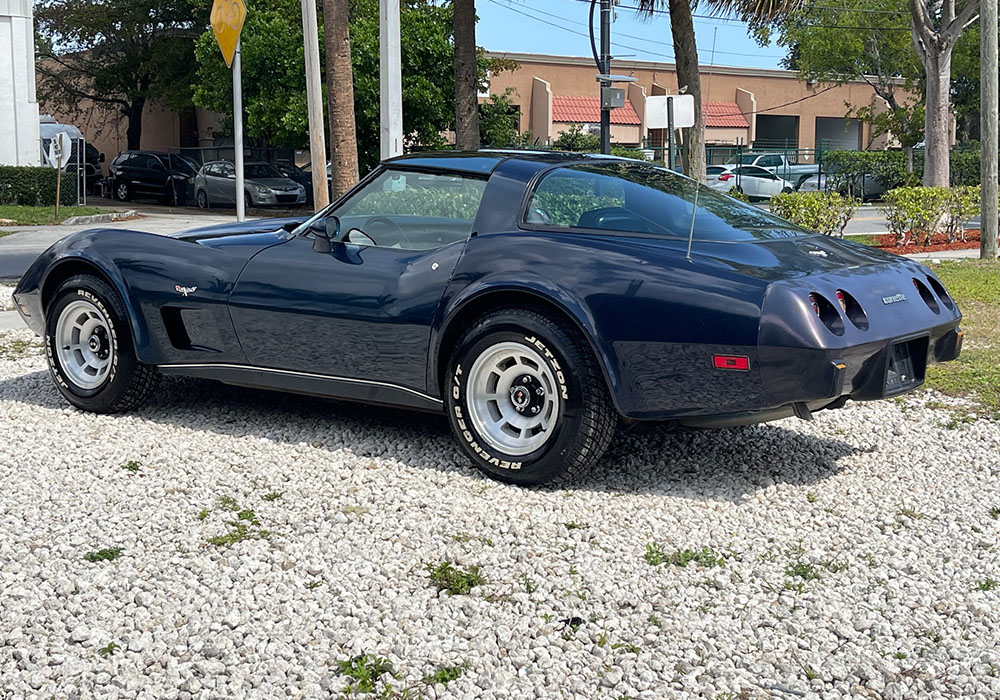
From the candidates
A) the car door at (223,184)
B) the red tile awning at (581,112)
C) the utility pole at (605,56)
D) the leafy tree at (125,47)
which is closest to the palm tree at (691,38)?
the utility pole at (605,56)

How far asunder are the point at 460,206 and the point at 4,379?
3629mm

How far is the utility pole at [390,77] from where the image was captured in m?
13.3

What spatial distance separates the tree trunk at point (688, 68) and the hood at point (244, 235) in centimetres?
1150

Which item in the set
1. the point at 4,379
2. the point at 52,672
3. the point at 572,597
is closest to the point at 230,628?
the point at 52,672

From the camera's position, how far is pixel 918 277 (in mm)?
5051

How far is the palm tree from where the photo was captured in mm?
17094

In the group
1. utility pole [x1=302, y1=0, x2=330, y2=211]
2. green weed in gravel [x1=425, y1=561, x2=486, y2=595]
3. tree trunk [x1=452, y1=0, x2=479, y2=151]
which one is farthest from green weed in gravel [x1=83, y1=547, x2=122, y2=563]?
tree trunk [x1=452, y1=0, x2=479, y2=151]

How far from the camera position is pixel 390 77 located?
13.3 m

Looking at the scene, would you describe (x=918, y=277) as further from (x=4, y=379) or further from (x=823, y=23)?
(x=823, y=23)

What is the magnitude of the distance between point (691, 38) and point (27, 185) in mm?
17494

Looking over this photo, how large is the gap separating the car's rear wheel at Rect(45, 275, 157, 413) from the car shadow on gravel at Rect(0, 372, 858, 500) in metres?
0.21

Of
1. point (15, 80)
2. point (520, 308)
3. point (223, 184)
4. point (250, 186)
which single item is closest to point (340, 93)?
point (520, 308)

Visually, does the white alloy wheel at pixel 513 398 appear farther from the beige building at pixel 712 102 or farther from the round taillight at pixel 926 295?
the beige building at pixel 712 102

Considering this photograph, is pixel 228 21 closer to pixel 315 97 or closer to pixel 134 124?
pixel 315 97
